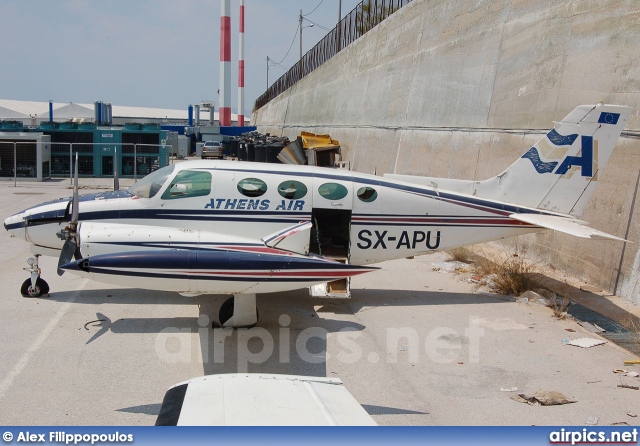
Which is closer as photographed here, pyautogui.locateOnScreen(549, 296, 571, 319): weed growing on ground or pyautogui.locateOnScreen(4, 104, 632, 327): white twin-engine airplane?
pyautogui.locateOnScreen(4, 104, 632, 327): white twin-engine airplane

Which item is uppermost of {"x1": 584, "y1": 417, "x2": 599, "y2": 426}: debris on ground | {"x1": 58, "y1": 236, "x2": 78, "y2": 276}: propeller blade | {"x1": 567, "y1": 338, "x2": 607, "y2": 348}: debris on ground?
{"x1": 58, "y1": 236, "x2": 78, "y2": 276}: propeller blade

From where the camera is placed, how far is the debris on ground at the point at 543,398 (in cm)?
732

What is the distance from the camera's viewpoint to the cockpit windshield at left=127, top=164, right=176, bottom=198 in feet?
35.2

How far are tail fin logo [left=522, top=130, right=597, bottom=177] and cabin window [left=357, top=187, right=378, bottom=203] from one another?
10.4 feet

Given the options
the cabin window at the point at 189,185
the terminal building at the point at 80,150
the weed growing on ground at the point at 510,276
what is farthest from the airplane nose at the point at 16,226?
the terminal building at the point at 80,150

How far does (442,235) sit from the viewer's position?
11.6 m

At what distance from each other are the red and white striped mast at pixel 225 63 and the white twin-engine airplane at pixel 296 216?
62579 mm

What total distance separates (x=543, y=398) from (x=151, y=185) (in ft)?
23.4

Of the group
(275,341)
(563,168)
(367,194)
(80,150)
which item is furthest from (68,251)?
(80,150)

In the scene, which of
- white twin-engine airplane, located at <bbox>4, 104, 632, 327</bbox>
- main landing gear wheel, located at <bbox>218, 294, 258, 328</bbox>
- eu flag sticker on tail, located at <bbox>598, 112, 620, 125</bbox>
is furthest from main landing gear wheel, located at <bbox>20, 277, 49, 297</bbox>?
eu flag sticker on tail, located at <bbox>598, 112, 620, 125</bbox>

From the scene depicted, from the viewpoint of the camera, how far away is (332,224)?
1188 cm

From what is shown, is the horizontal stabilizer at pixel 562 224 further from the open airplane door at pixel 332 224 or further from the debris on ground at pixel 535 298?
the open airplane door at pixel 332 224

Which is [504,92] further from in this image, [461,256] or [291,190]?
[291,190]

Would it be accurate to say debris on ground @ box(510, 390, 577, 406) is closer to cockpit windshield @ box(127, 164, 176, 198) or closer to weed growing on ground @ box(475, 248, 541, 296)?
weed growing on ground @ box(475, 248, 541, 296)
